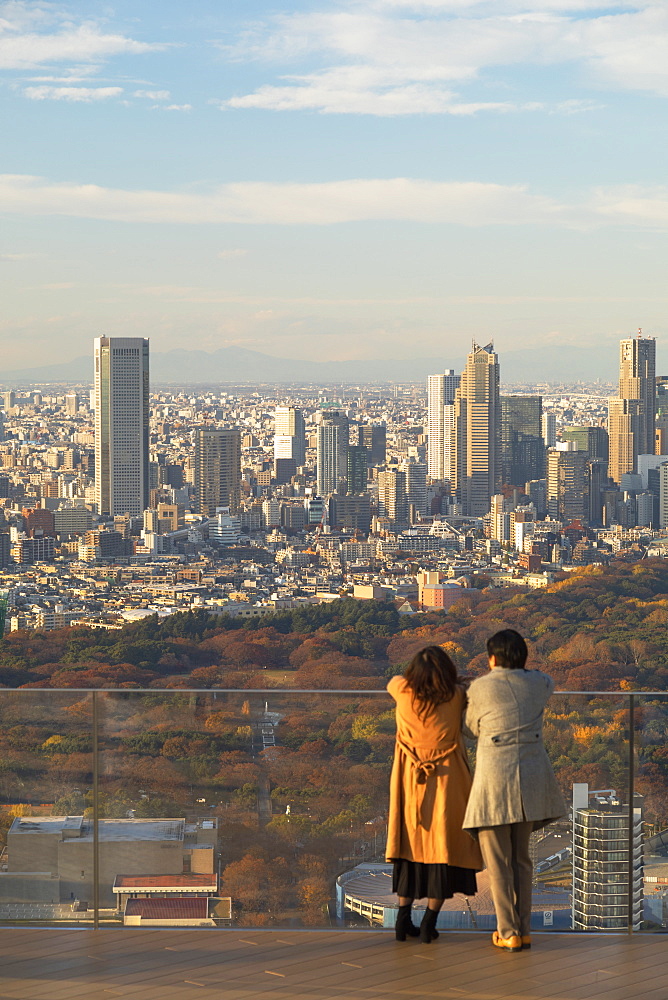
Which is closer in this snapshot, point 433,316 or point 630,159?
point 630,159

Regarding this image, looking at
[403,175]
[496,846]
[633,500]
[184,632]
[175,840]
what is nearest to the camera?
[496,846]

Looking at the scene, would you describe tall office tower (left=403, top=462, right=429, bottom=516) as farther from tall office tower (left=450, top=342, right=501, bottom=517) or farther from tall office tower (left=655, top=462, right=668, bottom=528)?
tall office tower (left=655, top=462, right=668, bottom=528)

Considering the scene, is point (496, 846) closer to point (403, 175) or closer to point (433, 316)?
point (403, 175)

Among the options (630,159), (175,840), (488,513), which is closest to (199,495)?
(488,513)

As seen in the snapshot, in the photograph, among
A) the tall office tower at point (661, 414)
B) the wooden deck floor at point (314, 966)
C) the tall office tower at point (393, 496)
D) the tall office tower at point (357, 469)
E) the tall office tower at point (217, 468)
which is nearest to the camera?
the wooden deck floor at point (314, 966)

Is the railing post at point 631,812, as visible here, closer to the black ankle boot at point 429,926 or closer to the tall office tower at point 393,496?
the black ankle boot at point 429,926

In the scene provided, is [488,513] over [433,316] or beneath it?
beneath

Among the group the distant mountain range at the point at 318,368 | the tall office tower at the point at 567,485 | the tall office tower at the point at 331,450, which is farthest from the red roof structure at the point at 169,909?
the distant mountain range at the point at 318,368
